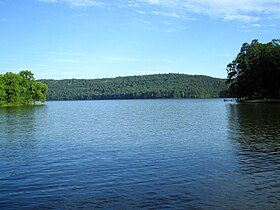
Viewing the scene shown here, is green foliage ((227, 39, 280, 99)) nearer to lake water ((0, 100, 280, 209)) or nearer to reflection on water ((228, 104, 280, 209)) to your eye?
reflection on water ((228, 104, 280, 209))

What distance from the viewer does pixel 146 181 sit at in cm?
1684

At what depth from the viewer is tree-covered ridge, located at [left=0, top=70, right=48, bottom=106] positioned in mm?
135625

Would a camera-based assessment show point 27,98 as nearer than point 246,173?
No

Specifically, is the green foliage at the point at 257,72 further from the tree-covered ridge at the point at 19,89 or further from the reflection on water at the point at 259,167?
the reflection on water at the point at 259,167

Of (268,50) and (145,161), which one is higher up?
(268,50)

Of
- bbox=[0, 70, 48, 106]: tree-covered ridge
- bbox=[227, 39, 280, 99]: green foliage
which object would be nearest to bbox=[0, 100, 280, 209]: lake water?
bbox=[227, 39, 280, 99]: green foliage

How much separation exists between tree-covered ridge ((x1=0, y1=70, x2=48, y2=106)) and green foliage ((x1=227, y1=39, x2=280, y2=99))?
84.8 meters

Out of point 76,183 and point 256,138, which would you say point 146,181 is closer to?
point 76,183

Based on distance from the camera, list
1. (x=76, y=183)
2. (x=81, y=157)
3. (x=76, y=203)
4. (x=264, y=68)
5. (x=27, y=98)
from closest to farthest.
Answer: (x=76, y=203), (x=76, y=183), (x=81, y=157), (x=264, y=68), (x=27, y=98)

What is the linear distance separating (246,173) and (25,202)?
11605 mm

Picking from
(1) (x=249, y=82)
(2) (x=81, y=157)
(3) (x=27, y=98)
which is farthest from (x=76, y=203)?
(3) (x=27, y=98)

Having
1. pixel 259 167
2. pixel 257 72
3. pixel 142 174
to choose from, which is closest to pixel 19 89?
pixel 257 72

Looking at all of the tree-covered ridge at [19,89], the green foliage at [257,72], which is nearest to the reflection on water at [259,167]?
the green foliage at [257,72]

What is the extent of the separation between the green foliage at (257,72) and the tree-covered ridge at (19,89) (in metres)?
84.8
